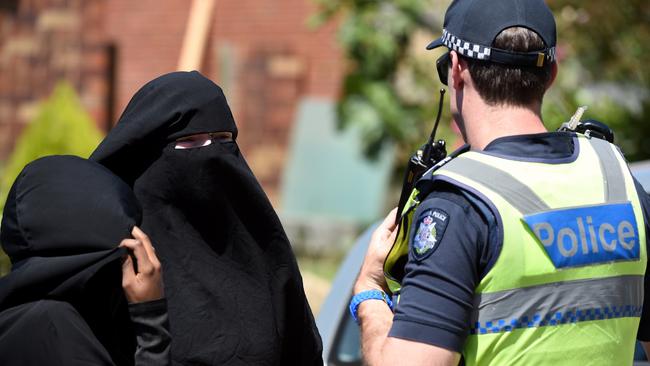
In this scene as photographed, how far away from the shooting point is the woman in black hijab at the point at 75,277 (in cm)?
215

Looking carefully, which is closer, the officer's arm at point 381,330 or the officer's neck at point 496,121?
the officer's arm at point 381,330

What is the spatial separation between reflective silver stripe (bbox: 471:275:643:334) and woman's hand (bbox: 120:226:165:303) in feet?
2.30

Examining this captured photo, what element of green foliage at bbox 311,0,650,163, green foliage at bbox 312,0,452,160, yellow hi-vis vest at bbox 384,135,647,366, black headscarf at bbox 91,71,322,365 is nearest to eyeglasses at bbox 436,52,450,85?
yellow hi-vis vest at bbox 384,135,647,366

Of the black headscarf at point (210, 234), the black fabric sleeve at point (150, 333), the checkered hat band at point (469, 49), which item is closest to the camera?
the checkered hat band at point (469, 49)

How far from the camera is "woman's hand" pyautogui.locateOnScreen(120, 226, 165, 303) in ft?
7.28

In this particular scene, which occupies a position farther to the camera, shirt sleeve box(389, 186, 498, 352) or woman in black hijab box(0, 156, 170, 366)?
woman in black hijab box(0, 156, 170, 366)

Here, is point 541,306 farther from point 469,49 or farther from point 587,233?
point 469,49

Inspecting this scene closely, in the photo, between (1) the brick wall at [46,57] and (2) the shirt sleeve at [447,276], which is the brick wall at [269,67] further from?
(2) the shirt sleeve at [447,276]

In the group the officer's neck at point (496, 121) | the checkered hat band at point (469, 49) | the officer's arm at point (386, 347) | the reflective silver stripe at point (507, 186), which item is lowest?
the officer's arm at point (386, 347)

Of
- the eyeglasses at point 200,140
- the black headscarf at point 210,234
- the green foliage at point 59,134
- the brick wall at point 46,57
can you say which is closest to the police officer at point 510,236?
the black headscarf at point 210,234

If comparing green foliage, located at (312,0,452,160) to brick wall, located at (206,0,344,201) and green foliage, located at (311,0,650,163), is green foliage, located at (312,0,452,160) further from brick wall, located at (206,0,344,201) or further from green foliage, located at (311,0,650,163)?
brick wall, located at (206,0,344,201)

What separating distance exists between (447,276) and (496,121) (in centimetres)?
36

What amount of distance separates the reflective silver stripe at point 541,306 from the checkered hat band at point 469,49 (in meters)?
0.48

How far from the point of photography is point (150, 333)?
7.39ft
